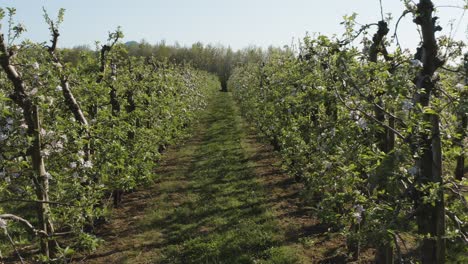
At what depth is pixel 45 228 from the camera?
6371mm

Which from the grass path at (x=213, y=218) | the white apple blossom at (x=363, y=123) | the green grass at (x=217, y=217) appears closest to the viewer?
the white apple blossom at (x=363, y=123)

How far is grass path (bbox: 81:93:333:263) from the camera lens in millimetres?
9734

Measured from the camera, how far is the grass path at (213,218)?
9734 millimetres

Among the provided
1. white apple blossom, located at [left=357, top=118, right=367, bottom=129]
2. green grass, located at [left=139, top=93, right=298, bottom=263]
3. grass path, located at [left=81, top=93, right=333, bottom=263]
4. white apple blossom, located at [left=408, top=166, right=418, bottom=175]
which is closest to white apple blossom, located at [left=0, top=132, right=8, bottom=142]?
grass path, located at [left=81, top=93, right=333, bottom=263]

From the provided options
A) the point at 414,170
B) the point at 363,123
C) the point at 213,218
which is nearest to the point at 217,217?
the point at 213,218

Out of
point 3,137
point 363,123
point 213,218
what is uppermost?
point 363,123

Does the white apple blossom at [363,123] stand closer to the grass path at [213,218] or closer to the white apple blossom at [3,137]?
the grass path at [213,218]

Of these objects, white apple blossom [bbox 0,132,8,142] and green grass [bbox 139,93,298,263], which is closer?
white apple blossom [bbox 0,132,8,142]

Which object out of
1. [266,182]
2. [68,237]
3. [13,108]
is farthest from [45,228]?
[266,182]

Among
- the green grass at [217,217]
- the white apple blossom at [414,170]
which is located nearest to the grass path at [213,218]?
the green grass at [217,217]

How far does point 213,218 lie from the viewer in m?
12.0

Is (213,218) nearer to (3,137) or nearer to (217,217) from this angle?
(217,217)

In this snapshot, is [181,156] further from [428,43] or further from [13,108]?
[428,43]

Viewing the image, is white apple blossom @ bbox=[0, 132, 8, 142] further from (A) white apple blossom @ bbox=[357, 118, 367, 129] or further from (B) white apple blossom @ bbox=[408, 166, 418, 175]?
(B) white apple blossom @ bbox=[408, 166, 418, 175]
